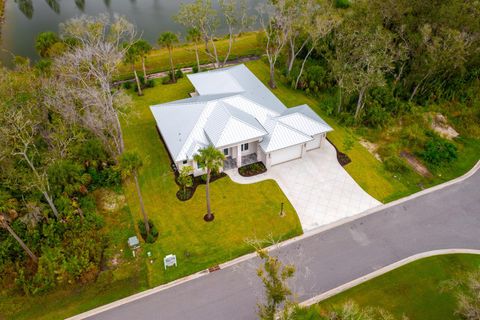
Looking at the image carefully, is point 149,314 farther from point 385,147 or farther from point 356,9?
point 356,9

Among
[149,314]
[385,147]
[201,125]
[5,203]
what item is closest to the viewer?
[149,314]

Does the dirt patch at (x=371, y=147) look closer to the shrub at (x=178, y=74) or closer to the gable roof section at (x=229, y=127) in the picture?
the gable roof section at (x=229, y=127)

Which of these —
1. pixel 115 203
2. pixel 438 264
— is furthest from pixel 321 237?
pixel 115 203

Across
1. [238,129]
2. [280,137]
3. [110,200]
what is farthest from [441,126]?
[110,200]

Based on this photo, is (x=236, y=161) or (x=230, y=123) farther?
(x=236, y=161)

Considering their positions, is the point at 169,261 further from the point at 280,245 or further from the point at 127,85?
the point at 127,85

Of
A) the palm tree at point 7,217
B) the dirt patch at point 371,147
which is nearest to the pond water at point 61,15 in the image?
the palm tree at point 7,217
